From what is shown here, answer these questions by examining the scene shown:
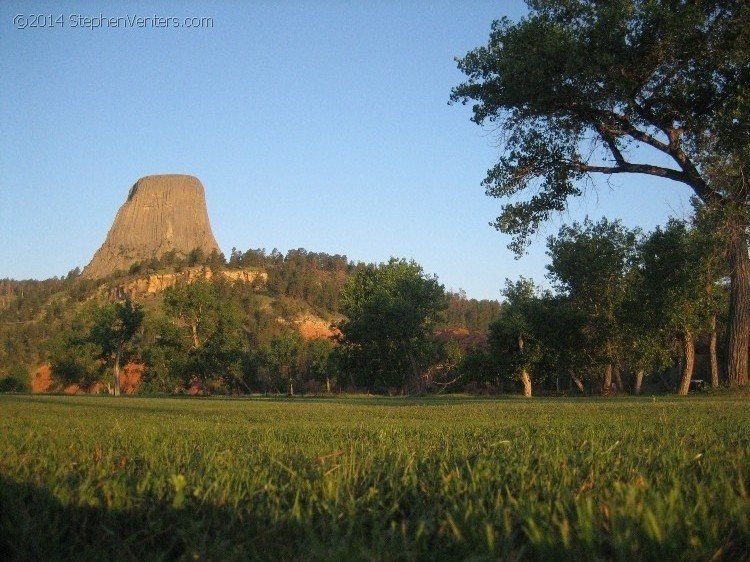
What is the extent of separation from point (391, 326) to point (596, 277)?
1955cm

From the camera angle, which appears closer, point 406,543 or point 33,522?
point 406,543

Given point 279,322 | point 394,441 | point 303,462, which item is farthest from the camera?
point 279,322

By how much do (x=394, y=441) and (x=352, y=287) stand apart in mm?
58747

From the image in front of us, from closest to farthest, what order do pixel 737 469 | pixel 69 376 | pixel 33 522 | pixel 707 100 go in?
pixel 33 522 → pixel 737 469 → pixel 707 100 → pixel 69 376

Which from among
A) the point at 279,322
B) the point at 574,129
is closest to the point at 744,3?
the point at 574,129

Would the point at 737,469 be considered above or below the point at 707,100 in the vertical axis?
below

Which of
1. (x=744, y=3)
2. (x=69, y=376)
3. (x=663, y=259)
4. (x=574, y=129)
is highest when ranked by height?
(x=744, y=3)

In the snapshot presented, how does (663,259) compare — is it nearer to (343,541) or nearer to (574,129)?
(574,129)

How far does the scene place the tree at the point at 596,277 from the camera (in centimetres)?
4059

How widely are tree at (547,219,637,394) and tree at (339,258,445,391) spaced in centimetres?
1701

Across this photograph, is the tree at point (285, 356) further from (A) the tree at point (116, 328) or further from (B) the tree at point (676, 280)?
(B) the tree at point (676, 280)

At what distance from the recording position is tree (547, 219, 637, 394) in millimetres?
40594

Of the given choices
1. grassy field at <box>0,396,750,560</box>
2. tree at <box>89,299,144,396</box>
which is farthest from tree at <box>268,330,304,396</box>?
grassy field at <box>0,396,750,560</box>

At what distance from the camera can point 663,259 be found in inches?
1123
